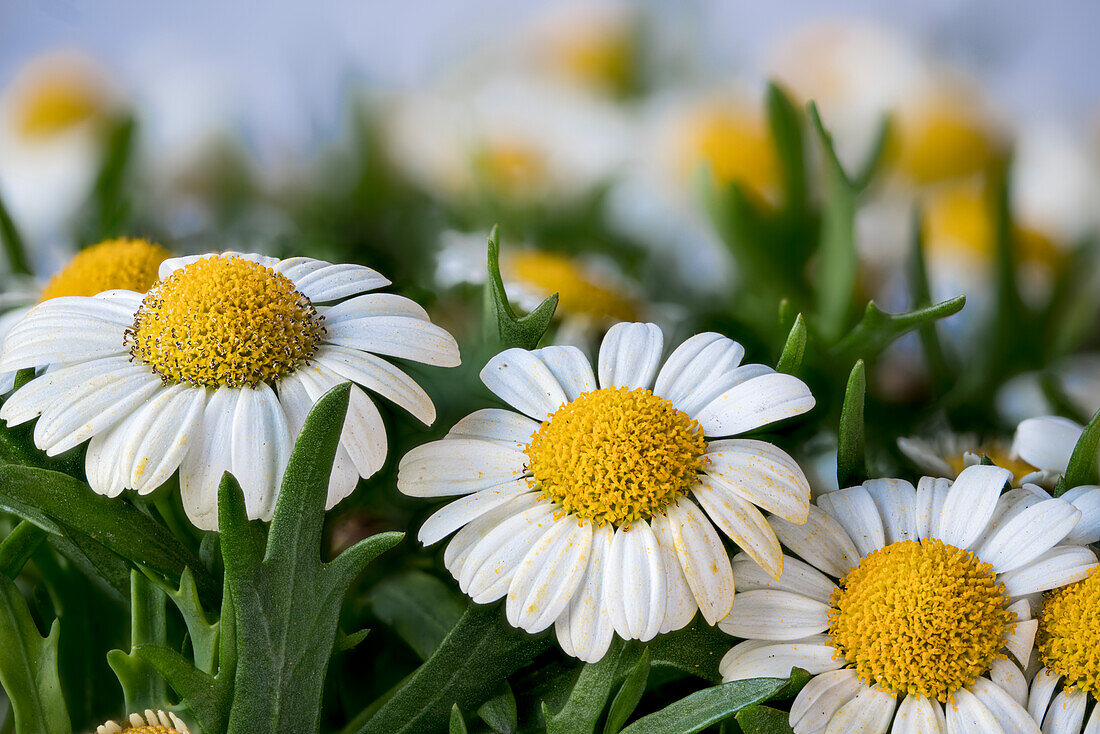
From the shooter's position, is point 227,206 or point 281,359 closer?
point 281,359

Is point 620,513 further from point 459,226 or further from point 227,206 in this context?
point 227,206

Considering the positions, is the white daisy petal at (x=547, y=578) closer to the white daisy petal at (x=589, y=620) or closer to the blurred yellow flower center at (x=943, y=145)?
the white daisy petal at (x=589, y=620)

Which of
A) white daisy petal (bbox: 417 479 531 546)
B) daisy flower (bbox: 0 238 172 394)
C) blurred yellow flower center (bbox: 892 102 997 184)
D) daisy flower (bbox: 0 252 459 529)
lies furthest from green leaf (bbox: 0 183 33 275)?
blurred yellow flower center (bbox: 892 102 997 184)

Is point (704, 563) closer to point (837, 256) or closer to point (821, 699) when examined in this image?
point (821, 699)

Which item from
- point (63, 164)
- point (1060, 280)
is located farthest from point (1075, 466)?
point (63, 164)

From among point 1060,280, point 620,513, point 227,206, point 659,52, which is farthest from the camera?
point 659,52
